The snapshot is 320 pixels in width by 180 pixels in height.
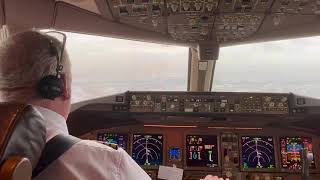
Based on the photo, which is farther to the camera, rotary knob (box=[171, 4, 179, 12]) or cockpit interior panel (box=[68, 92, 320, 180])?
cockpit interior panel (box=[68, 92, 320, 180])

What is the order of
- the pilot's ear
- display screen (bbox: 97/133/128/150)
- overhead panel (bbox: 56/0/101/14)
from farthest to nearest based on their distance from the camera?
display screen (bbox: 97/133/128/150) < overhead panel (bbox: 56/0/101/14) < the pilot's ear

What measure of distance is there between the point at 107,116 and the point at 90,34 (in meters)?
0.78

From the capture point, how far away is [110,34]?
3.41 meters

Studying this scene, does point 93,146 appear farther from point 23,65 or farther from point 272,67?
point 272,67

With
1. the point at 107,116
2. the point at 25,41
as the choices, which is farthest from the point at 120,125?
the point at 25,41

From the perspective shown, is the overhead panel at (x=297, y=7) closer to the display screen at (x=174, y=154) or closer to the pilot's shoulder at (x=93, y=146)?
the display screen at (x=174, y=154)

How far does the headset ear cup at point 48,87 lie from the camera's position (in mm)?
1316

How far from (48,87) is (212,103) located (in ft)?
7.83

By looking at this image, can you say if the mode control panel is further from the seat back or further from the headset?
the seat back

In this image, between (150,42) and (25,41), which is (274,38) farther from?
(25,41)

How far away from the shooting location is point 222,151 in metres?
3.80

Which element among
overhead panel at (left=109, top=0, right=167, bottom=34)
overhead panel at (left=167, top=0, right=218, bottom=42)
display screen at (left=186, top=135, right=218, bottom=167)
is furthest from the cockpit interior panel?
overhead panel at (left=109, top=0, right=167, bottom=34)

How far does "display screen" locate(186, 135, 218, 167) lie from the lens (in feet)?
12.4

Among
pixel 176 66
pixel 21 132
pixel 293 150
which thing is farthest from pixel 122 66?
pixel 21 132
